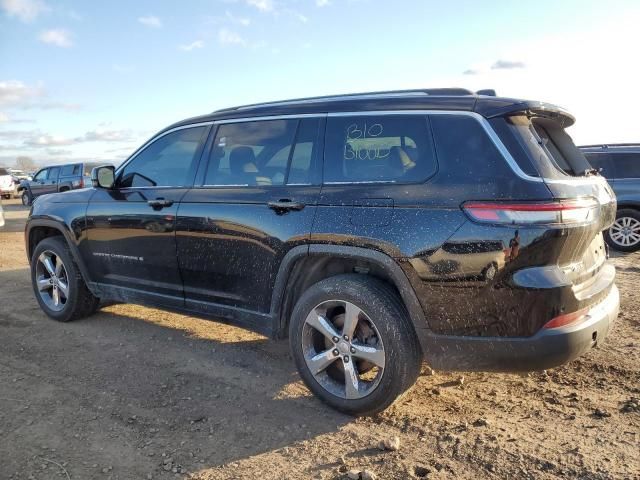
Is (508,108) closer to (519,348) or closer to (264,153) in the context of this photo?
(519,348)

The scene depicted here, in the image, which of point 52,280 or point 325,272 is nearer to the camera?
point 325,272

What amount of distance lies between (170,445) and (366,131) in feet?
7.29

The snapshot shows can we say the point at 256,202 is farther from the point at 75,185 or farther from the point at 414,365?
the point at 75,185

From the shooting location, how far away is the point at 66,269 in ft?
16.4

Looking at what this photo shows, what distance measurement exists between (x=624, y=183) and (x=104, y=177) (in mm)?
8580

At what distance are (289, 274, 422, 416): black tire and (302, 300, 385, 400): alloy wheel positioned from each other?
0.11ft

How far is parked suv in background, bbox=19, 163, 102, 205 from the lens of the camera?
1953 centimetres

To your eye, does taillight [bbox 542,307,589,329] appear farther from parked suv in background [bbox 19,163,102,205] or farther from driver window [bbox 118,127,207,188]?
parked suv in background [bbox 19,163,102,205]

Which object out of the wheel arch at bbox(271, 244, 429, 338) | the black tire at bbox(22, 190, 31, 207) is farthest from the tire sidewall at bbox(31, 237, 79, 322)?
the black tire at bbox(22, 190, 31, 207)

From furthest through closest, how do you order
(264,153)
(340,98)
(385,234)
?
(264,153)
(340,98)
(385,234)

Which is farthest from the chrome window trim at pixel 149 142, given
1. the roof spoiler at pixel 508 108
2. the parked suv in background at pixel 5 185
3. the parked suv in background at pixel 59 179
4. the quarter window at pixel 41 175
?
the parked suv in background at pixel 5 185

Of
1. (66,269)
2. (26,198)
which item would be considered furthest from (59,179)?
(66,269)

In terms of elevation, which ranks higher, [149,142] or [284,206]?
[149,142]

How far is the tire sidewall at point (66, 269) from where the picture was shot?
16.4ft
